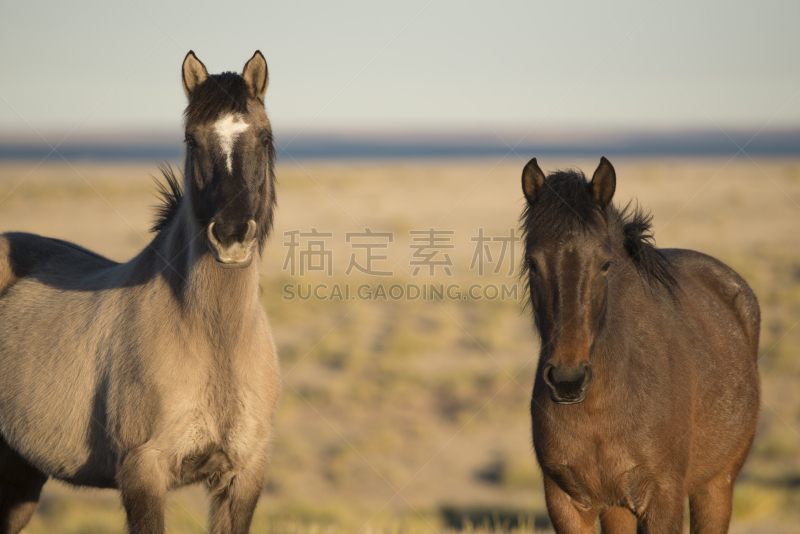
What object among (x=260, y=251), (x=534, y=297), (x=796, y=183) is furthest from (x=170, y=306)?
(x=796, y=183)

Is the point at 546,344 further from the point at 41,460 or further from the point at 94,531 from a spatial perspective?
the point at 94,531

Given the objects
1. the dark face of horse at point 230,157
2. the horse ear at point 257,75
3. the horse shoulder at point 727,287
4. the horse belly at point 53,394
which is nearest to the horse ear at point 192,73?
the dark face of horse at point 230,157

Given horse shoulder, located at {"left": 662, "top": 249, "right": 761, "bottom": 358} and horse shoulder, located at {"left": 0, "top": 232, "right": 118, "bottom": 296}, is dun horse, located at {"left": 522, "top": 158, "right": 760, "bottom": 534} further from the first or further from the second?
horse shoulder, located at {"left": 0, "top": 232, "right": 118, "bottom": 296}

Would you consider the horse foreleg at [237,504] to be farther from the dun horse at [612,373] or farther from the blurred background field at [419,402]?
the blurred background field at [419,402]

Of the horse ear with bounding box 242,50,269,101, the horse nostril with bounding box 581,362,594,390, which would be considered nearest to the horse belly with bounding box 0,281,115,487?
the horse ear with bounding box 242,50,269,101

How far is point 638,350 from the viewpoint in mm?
3723

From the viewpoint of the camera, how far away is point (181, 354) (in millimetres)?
3592

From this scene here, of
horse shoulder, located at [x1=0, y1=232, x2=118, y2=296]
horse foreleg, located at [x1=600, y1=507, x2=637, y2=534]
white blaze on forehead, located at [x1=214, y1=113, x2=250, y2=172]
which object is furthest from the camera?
horse shoulder, located at [x1=0, y1=232, x2=118, y2=296]

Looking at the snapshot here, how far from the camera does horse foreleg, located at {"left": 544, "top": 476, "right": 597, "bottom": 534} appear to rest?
11.9ft


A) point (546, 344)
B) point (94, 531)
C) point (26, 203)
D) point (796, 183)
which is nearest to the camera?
point (546, 344)

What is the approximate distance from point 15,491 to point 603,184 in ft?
15.3

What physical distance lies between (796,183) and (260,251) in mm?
39666

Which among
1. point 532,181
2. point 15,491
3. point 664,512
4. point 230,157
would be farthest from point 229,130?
point 15,491

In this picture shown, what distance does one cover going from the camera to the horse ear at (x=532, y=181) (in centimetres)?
358
